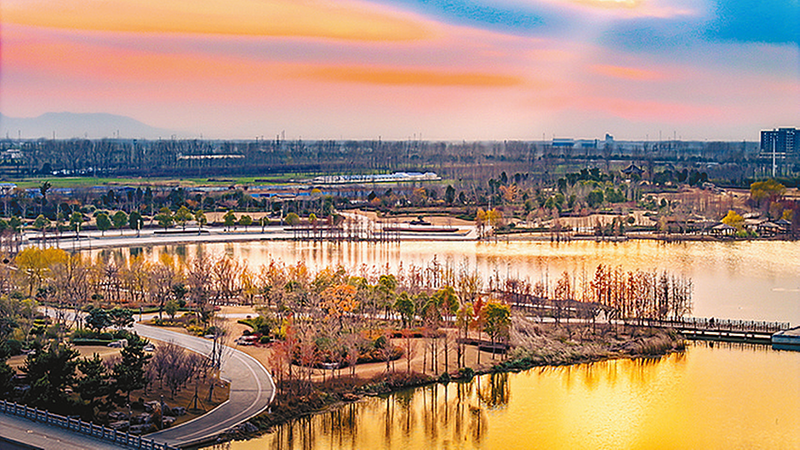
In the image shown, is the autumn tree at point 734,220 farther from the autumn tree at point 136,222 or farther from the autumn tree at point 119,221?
the autumn tree at point 119,221

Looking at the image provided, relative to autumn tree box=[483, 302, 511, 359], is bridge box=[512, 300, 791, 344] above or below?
below

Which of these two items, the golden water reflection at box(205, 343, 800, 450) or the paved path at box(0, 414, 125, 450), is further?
the golden water reflection at box(205, 343, 800, 450)

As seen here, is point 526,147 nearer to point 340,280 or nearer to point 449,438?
point 340,280

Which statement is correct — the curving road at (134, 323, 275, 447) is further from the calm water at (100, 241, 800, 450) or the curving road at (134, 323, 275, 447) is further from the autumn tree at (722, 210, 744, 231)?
the autumn tree at (722, 210, 744, 231)

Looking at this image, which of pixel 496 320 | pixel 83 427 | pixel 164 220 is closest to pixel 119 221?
pixel 164 220

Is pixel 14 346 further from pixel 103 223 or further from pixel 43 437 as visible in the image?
pixel 103 223

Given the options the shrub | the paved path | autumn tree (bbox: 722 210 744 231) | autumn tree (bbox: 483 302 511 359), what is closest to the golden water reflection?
autumn tree (bbox: 483 302 511 359)

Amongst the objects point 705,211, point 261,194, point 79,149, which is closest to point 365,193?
point 261,194
